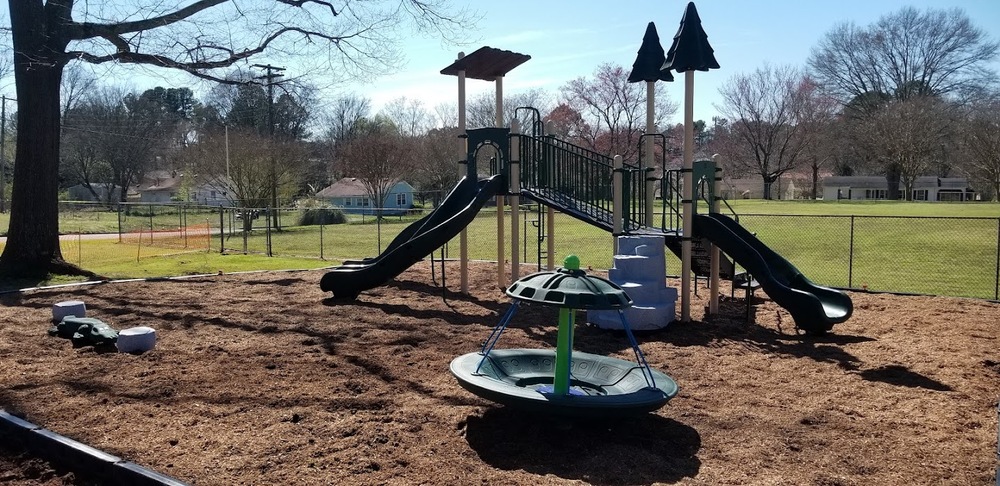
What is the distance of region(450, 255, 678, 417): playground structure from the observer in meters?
4.50

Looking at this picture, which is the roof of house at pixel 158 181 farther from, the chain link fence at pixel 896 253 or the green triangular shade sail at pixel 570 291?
the green triangular shade sail at pixel 570 291

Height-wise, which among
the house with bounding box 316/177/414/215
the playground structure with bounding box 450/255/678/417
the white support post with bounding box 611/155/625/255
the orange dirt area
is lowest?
the orange dirt area

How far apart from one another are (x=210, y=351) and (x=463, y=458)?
13.6ft

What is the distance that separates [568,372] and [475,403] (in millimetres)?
1086

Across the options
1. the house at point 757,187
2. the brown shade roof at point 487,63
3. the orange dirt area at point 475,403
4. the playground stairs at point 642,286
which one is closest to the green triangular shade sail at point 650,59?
the brown shade roof at point 487,63

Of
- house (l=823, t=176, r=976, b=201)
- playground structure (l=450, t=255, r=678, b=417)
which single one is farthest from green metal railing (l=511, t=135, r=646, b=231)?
house (l=823, t=176, r=976, b=201)

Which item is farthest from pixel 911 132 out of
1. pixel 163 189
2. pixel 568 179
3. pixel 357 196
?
pixel 163 189

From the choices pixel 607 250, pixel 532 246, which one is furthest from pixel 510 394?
pixel 532 246

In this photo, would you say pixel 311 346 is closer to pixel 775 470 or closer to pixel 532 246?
pixel 775 470

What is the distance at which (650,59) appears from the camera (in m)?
10.3

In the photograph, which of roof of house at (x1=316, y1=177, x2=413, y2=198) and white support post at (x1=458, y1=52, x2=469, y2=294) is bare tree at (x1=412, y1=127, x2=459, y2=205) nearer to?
roof of house at (x1=316, y1=177, x2=413, y2=198)

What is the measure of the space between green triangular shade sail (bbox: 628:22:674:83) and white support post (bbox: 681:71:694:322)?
1.26 metres

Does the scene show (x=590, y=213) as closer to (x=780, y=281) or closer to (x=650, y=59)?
(x=650, y=59)

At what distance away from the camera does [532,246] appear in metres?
24.7
